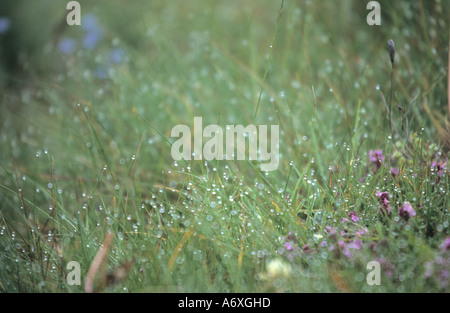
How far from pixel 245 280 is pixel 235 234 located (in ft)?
0.56

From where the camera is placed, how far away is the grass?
1.38 m

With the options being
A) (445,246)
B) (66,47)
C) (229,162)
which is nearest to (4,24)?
(66,47)

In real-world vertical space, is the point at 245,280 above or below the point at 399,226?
below

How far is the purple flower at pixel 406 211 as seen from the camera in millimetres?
1388

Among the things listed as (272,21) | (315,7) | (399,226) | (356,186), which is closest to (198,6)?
(272,21)

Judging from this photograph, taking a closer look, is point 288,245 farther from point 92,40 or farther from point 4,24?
point 4,24

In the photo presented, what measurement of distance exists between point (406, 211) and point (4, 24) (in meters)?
3.13

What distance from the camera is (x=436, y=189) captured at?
1502mm

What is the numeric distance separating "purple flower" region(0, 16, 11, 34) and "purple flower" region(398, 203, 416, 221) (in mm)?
3086

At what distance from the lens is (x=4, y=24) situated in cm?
337

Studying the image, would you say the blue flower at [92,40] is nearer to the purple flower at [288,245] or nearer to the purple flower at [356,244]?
the purple flower at [288,245]

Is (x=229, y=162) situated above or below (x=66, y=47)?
below

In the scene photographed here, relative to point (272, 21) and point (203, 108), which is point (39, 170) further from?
point (272, 21)

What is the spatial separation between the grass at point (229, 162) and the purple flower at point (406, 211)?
1 cm
